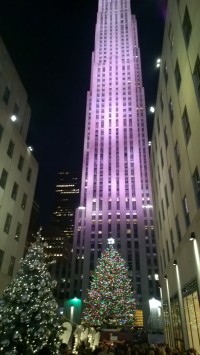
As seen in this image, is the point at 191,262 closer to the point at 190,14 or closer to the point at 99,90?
the point at 190,14

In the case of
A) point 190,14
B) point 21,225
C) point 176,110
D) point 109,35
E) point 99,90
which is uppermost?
point 109,35

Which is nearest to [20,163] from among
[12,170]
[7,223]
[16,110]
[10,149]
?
[12,170]

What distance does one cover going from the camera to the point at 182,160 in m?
17.4

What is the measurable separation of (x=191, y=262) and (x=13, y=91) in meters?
22.0

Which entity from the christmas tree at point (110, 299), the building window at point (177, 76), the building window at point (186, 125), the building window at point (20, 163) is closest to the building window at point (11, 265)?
the building window at point (20, 163)

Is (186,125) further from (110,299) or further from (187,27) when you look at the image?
(110,299)

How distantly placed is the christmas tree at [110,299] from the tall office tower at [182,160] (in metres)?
17.6

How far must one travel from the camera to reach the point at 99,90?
12400 centimetres

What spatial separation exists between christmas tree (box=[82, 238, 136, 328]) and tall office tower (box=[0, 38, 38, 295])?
2052 cm

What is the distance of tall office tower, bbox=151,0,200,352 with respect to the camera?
14.4 meters

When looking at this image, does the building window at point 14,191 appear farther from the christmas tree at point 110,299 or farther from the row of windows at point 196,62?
the christmas tree at point 110,299

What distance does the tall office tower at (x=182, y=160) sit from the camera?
1438cm

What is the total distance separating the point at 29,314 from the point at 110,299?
32433 mm

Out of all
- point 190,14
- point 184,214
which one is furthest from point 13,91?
point 184,214
